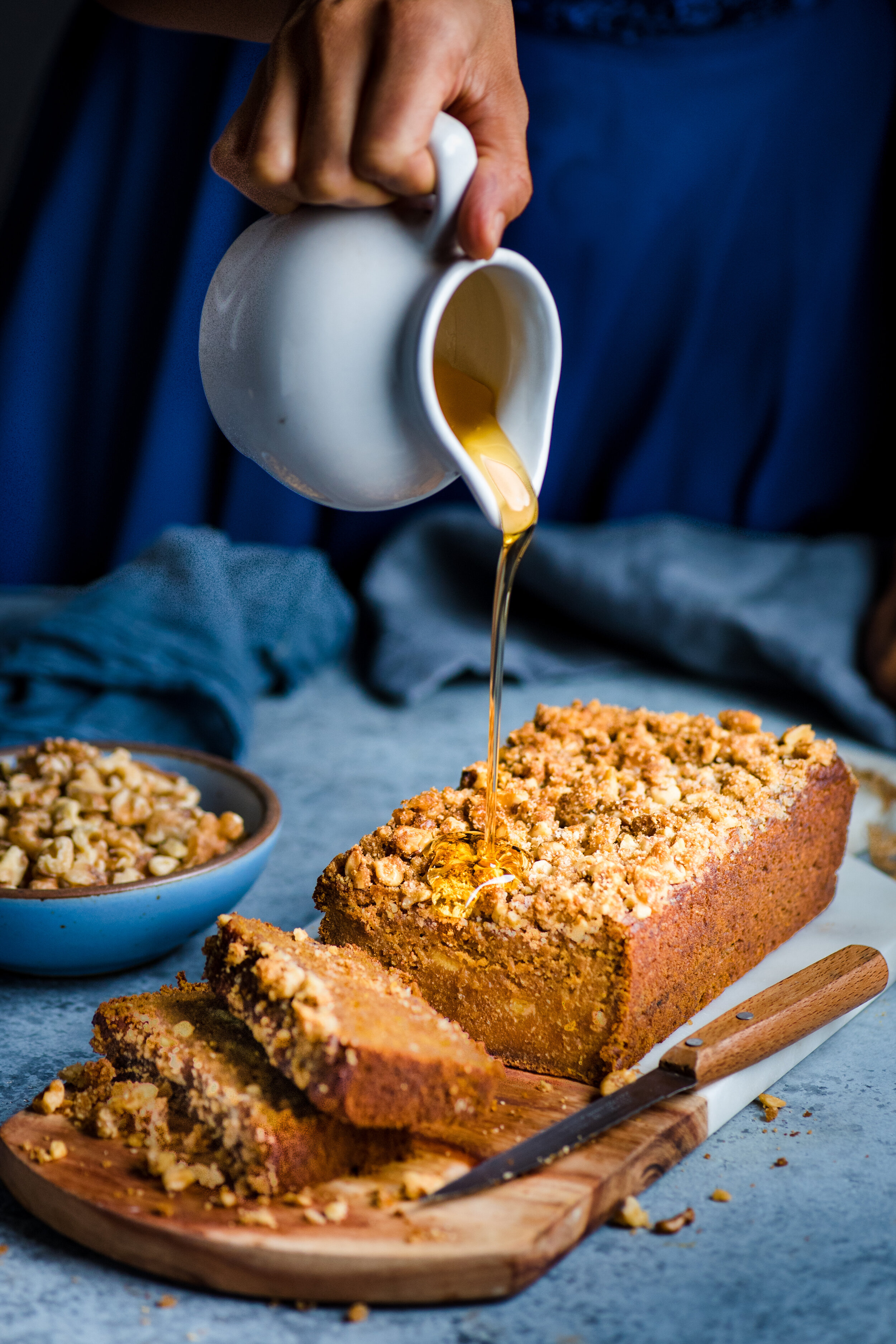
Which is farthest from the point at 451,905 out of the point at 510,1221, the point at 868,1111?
the point at 868,1111

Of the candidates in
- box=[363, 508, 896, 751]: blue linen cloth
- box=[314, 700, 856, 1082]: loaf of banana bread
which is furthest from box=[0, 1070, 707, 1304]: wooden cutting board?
box=[363, 508, 896, 751]: blue linen cloth

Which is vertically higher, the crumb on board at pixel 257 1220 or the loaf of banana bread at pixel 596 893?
the loaf of banana bread at pixel 596 893

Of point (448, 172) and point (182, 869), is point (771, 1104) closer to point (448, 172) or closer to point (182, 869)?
point (182, 869)

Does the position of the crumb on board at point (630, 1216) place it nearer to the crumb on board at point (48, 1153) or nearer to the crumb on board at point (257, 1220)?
the crumb on board at point (257, 1220)

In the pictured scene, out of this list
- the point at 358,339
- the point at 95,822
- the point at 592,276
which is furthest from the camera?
the point at 592,276

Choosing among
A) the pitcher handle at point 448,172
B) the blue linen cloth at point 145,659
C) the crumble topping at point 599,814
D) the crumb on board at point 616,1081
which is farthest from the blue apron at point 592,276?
the crumb on board at point 616,1081

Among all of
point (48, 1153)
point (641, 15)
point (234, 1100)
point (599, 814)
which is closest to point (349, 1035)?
point (234, 1100)
